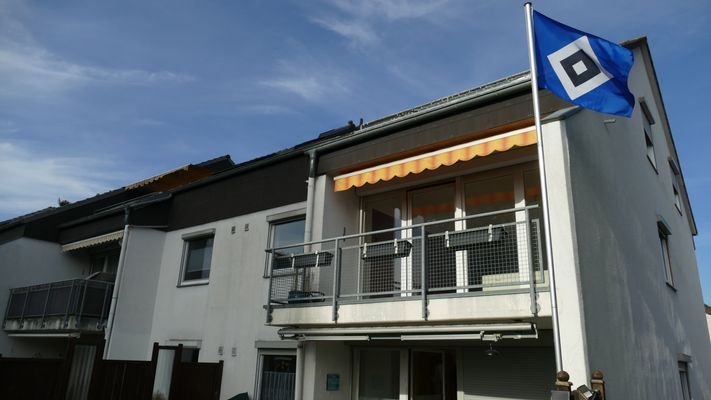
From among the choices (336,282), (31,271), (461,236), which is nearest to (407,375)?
(336,282)

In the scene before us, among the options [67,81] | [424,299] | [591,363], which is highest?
[67,81]

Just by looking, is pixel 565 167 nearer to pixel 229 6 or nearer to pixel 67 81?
pixel 229 6

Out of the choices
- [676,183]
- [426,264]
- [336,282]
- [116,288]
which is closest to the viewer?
[426,264]

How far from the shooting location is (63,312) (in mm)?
15570

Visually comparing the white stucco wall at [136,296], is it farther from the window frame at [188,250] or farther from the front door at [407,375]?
the front door at [407,375]

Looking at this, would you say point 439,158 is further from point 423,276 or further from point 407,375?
point 407,375

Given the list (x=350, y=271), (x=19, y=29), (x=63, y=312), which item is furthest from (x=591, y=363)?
(x=63, y=312)

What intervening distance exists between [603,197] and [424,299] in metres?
3.63

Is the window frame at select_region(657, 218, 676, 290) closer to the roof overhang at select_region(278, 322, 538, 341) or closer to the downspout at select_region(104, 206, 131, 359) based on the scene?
the roof overhang at select_region(278, 322, 538, 341)

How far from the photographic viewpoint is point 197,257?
559 inches

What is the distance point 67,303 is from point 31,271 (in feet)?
12.6

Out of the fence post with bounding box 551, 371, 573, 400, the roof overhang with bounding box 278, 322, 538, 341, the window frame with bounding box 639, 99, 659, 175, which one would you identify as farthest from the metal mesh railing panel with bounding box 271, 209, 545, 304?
the window frame with bounding box 639, 99, 659, 175

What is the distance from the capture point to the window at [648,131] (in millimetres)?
13412

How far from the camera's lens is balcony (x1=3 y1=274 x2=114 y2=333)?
1520 cm
